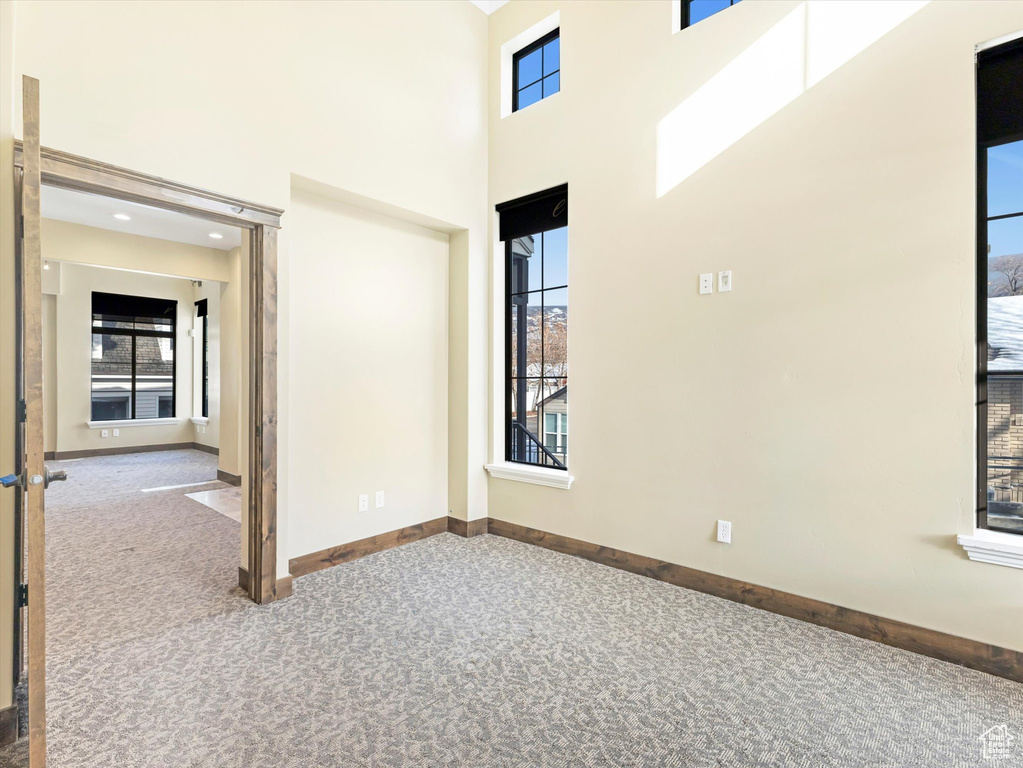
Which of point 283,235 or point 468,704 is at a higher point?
point 283,235

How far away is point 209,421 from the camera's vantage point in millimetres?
8023

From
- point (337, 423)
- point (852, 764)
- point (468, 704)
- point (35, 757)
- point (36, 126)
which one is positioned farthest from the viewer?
point (337, 423)

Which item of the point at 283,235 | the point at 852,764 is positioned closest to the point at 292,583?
the point at 283,235

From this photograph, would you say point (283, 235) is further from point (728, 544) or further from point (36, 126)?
point (728, 544)

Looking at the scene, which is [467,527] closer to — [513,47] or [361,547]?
[361,547]

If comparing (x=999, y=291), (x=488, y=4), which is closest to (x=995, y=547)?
(x=999, y=291)

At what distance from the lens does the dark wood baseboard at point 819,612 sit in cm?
213

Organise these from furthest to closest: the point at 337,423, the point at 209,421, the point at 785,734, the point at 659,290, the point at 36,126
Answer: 1. the point at 209,421
2. the point at 337,423
3. the point at 659,290
4. the point at 785,734
5. the point at 36,126

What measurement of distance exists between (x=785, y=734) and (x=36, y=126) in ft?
9.85

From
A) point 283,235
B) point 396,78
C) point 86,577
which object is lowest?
point 86,577

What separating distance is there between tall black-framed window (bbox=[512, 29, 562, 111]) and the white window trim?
3cm

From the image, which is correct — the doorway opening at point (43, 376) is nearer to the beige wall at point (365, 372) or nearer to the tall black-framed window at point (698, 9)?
the beige wall at point (365, 372)

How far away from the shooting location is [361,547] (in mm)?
3475

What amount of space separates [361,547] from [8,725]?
188cm
